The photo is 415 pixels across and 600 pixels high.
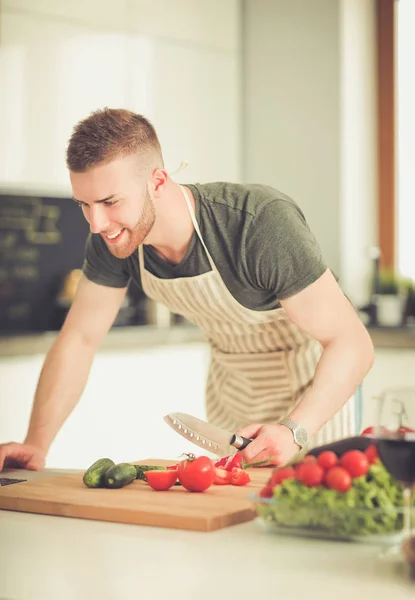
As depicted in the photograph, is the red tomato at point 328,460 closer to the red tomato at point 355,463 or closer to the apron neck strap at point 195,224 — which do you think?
the red tomato at point 355,463

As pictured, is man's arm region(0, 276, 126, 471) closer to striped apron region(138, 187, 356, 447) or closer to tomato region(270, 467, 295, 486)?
striped apron region(138, 187, 356, 447)

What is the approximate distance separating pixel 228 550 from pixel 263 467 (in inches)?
24.6

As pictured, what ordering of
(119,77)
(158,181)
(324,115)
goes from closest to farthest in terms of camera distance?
(158,181)
(119,77)
(324,115)

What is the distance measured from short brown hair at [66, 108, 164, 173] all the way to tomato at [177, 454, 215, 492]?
0.67m

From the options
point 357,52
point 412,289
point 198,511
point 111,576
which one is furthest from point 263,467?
point 357,52

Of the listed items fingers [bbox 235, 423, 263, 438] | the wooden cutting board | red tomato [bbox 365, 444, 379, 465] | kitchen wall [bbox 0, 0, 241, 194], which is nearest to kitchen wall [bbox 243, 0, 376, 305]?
kitchen wall [bbox 0, 0, 241, 194]

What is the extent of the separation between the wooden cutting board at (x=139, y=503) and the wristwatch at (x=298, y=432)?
0.11 m

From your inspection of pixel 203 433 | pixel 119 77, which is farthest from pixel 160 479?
pixel 119 77

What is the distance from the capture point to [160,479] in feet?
5.59

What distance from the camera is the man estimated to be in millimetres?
2008

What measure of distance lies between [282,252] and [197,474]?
0.62m

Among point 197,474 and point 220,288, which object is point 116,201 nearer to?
point 220,288

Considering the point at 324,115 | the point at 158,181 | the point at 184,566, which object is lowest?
the point at 184,566

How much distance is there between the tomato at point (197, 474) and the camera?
5.48 ft
